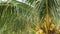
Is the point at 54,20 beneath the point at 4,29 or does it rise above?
above

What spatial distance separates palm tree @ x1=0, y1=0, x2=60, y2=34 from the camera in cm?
389

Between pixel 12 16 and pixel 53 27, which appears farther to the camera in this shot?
pixel 12 16


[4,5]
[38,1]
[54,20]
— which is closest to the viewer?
[38,1]

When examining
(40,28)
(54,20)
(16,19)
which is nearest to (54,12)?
(54,20)

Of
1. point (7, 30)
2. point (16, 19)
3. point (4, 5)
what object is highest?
point (4, 5)

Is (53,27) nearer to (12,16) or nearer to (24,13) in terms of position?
(24,13)

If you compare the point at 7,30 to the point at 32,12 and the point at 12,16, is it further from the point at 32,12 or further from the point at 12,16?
the point at 32,12

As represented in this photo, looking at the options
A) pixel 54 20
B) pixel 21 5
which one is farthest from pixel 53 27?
pixel 21 5

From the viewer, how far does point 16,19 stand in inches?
186

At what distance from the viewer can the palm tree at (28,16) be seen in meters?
3.89

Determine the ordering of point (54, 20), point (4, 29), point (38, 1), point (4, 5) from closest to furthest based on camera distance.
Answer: point (38, 1) < point (54, 20) < point (4, 5) < point (4, 29)

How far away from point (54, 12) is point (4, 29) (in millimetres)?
1706

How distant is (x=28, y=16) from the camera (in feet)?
14.0

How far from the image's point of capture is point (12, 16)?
4727mm
